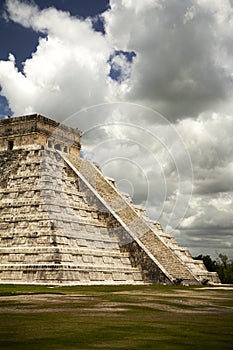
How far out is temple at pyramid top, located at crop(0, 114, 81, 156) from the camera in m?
32.4

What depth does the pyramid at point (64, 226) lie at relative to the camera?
22.5 metres

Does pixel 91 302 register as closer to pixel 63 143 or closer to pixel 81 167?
pixel 81 167

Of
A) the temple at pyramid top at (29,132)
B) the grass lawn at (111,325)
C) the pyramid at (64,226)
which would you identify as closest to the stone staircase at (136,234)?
the pyramid at (64,226)

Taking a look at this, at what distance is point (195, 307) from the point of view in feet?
43.2

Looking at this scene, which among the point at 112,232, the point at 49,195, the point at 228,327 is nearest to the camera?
the point at 228,327

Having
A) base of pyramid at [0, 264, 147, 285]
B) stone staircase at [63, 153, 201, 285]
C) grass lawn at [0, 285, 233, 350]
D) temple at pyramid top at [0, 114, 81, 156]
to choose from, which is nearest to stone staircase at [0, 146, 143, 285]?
base of pyramid at [0, 264, 147, 285]

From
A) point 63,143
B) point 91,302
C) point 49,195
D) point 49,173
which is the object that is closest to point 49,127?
point 63,143

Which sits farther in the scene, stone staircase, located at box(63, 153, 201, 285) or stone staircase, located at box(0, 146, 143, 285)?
stone staircase, located at box(63, 153, 201, 285)

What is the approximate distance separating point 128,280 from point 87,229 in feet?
13.0

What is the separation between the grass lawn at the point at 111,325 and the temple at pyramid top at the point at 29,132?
20445 mm

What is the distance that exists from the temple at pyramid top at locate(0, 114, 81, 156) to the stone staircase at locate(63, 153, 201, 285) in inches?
83.0

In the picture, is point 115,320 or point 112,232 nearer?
point 115,320

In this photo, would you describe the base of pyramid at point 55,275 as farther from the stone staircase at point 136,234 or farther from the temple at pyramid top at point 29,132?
the temple at pyramid top at point 29,132

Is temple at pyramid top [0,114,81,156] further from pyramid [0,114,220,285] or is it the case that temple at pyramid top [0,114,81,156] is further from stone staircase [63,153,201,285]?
stone staircase [63,153,201,285]
